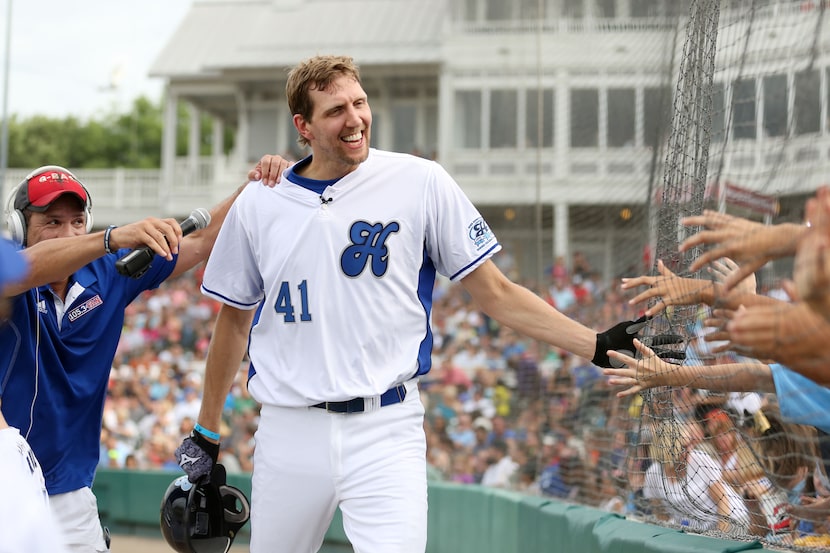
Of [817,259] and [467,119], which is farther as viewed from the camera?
[467,119]

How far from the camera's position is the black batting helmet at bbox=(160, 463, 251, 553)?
4.50 metres

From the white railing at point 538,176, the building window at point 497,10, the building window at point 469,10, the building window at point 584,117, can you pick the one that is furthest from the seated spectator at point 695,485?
the building window at point 469,10

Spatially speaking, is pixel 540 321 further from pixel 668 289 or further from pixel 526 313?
pixel 668 289

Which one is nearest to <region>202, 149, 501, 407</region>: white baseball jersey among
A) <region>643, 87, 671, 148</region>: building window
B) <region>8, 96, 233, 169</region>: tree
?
<region>643, 87, 671, 148</region>: building window

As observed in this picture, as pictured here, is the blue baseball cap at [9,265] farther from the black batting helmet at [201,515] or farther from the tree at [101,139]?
the tree at [101,139]

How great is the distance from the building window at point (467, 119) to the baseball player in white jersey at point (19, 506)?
24820 millimetres

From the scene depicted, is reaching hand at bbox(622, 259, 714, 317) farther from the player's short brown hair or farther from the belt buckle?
the player's short brown hair

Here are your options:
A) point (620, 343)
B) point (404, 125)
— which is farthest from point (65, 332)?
point (404, 125)

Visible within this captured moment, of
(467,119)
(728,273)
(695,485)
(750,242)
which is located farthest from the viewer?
(467,119)

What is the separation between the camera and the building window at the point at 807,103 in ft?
19.6

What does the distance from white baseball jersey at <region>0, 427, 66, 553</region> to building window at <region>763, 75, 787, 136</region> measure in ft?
15.3

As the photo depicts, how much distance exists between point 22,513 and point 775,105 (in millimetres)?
4957

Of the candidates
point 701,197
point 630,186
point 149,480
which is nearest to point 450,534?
point 630,186

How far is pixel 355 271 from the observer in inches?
151
